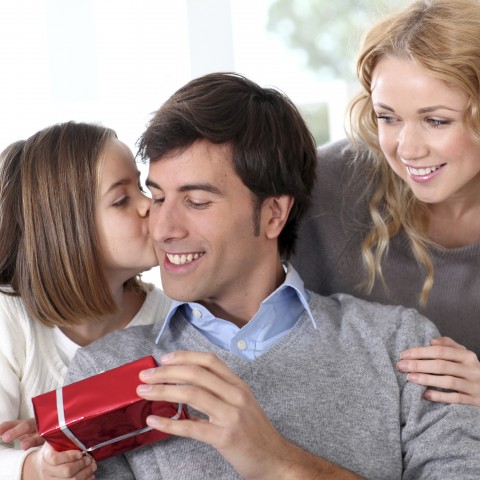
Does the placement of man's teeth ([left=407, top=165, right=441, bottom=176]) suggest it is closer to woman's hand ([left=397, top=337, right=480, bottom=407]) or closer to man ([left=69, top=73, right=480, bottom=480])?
man ([left=69, top=73, right=480, bottom=480])

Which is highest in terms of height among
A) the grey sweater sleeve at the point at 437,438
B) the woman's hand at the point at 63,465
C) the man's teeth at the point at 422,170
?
the man's teeth at the point at 422,170

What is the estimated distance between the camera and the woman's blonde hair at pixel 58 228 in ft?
6.33

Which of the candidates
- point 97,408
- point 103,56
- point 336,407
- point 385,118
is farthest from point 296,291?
point 103,56

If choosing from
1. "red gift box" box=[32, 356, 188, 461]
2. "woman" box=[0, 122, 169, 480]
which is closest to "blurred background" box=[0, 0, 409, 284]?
"woman" box=[0, 122, 169, 480]

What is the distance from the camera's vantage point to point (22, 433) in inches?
68.2

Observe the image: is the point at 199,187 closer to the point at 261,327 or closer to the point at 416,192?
the point at 261,327

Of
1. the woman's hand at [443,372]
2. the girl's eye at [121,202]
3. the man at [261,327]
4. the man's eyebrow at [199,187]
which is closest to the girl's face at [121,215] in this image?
the girl's eye at [121,202]

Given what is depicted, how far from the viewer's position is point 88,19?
4344 millimetres

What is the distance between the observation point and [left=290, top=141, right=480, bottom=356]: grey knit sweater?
2186 millimetres

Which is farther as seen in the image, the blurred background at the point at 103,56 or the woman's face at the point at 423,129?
the blurred background at the point at 103,56

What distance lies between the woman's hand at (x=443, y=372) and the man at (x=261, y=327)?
27 mm

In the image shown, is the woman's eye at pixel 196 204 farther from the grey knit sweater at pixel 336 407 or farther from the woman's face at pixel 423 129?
the woman's face at pixel 423 129

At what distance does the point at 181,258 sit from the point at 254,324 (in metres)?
0.22

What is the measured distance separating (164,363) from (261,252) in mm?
582
